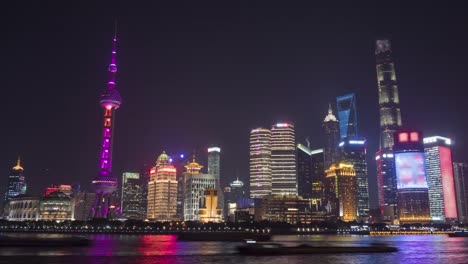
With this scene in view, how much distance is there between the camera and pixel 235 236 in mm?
199500

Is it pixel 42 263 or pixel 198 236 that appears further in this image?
pixel 198 236

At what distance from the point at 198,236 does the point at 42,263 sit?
128m

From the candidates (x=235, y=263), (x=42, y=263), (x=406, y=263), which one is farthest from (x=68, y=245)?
(x=406, y=263)

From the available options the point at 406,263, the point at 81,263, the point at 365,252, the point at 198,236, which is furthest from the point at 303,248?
the point at 198,236

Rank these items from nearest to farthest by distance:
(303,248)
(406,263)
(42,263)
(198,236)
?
(42,263) → (406,263) → (303,248) → (198,236)

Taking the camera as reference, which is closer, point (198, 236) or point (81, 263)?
point (81, 263)

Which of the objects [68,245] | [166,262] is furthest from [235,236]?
[166,262]

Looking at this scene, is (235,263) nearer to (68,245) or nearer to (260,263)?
(260,263)

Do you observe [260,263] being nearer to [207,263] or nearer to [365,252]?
[207,263]

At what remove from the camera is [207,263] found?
74.9 m

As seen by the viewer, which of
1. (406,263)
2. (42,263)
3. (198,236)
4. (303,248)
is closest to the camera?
(42,263)

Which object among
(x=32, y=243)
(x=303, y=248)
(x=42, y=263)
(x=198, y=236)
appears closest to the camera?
(x=42, y=263)

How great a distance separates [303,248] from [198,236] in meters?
99.3

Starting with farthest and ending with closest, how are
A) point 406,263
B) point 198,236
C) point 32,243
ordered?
1. point 198,236
2. point 32,243
3. point 406,263
